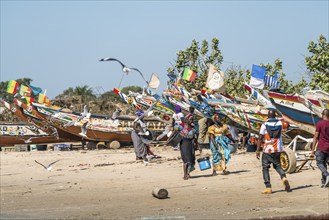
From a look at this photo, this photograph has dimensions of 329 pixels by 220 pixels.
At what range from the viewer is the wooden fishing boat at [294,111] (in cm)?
1630

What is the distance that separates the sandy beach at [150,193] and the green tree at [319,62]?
382 inches

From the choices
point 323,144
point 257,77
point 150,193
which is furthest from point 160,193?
point 257,77

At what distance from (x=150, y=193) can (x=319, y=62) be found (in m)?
17.8

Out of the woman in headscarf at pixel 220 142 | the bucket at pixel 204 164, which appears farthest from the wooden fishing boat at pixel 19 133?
the woman in headscarf at pixel 220 142

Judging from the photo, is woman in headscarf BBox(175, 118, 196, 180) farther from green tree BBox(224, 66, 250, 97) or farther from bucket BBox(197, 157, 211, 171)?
green tree BBox(224, 66, 250, 97)

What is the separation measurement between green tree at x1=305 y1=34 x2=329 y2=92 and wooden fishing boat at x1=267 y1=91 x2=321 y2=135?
11.5 m

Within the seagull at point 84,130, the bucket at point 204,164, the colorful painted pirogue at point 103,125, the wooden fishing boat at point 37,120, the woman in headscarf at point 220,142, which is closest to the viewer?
the woman in headscarf at point 220,142

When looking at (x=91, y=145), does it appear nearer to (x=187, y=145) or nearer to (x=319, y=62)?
(x=319, y=62)

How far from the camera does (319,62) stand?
28656 millimetres

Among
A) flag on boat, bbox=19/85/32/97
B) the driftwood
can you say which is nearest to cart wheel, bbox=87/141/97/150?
flag on boat, bbox=19/85/32/97

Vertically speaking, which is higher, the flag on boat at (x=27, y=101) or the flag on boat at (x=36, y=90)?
the flag on boat at (x=36, y=90)

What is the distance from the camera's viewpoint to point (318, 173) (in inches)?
539

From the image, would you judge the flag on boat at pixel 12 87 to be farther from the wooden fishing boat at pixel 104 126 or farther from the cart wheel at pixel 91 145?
the cart wheel at pixel 91 145

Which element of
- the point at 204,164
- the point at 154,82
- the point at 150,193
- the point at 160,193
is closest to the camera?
the point at 160,193
